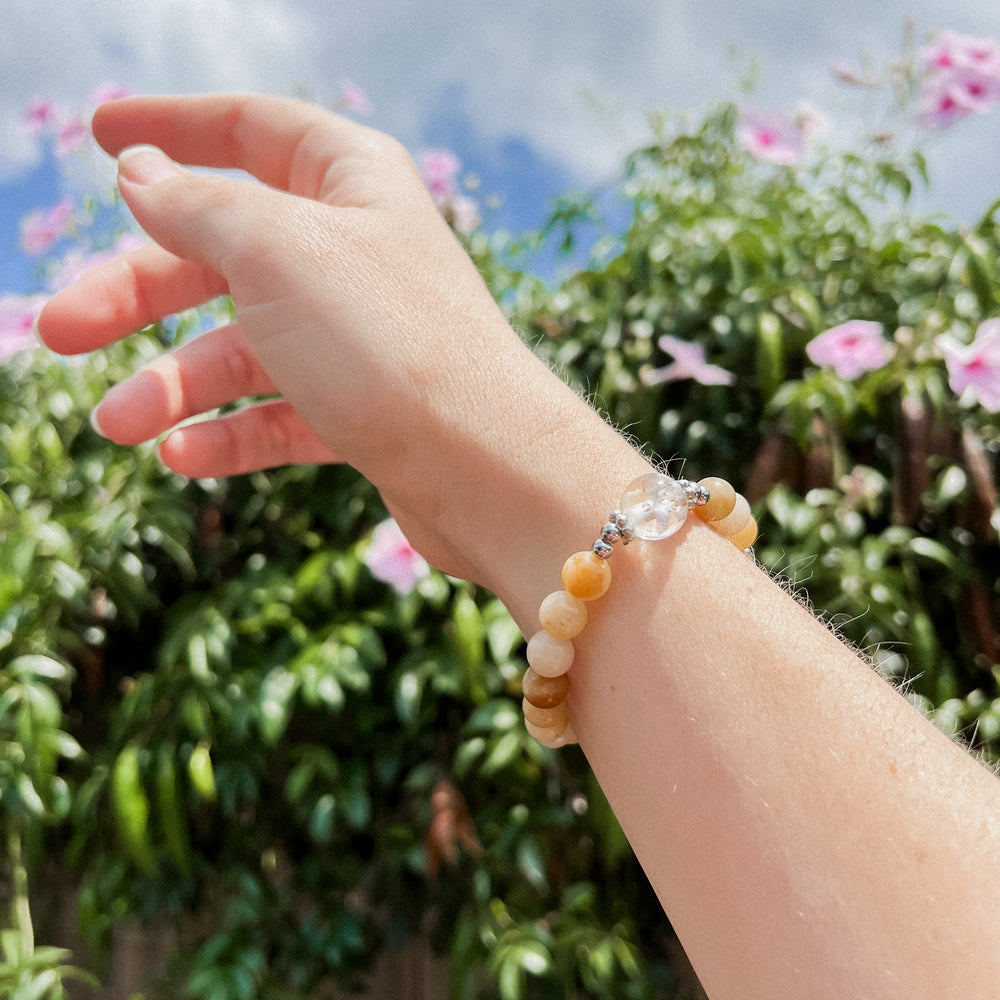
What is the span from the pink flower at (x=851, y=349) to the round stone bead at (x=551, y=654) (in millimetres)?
927

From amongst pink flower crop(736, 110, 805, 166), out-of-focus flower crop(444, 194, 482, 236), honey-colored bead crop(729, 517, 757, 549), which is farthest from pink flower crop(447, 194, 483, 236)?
honey-colored bead crop(729, 517, 757, 549)

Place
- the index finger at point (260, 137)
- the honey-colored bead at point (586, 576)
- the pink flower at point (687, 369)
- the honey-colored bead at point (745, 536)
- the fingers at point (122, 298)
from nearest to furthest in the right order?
the honey-colored bead at point (586, 576) → the honey-colored bead at point (745, 536) → the index finger at point (260, 137) → the fingers at point (122, 298) → the pink flower at point (687, 369)

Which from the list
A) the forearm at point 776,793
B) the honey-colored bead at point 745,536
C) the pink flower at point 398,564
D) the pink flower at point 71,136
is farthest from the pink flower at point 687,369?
the pink flower at point 71,136

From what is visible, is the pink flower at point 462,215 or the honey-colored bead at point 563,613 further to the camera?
the pink flower at point 462,215

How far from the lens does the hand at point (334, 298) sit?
0.69 m

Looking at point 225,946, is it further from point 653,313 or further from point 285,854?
point 653,313

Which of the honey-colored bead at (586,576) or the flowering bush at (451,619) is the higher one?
the honey-colored bead at (586,576)

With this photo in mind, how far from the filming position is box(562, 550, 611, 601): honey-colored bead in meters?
0.56

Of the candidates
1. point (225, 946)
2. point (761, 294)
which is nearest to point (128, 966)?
point (225, 946)

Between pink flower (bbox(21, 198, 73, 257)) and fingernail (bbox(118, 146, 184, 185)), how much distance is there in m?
1.48

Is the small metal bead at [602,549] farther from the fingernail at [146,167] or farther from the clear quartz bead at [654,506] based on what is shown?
the fingernail at [146,167]

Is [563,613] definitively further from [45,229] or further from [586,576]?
[45,229]

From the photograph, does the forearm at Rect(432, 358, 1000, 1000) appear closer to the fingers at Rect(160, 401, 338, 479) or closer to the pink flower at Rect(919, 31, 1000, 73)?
the fingers at Rect(160, 401, 338, 479)

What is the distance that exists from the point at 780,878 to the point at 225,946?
124 cm
